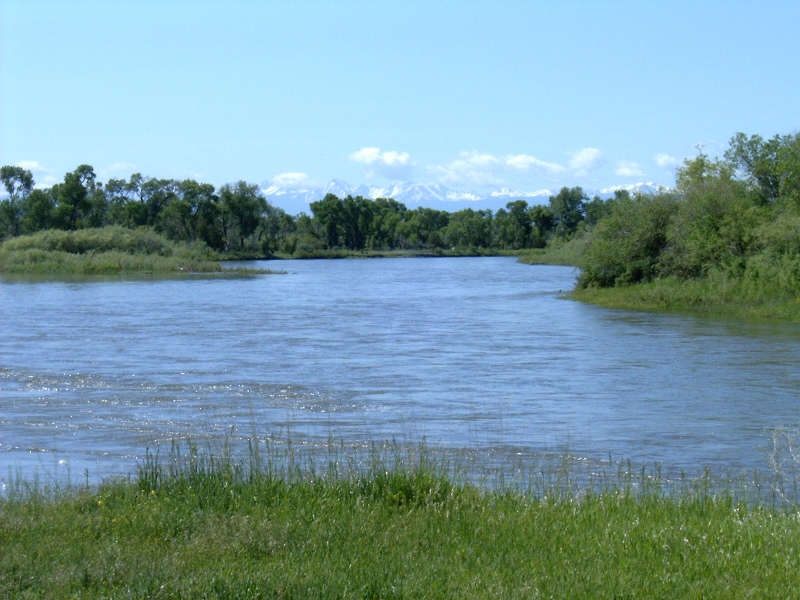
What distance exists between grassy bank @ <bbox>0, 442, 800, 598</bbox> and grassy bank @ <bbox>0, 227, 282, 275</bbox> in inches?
3110

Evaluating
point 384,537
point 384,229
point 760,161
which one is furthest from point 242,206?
point 384,537

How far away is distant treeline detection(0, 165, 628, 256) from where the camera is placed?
117625 mm

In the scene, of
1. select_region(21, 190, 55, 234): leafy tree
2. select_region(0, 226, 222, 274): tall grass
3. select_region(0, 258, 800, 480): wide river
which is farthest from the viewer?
select_region(21, 190, 55, 234): leafy tree

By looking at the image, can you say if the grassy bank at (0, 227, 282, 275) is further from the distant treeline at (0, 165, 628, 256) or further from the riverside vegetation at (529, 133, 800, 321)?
the riverside vegetation at (529, 133, 800, 321)

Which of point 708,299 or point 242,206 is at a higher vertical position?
point 242,206

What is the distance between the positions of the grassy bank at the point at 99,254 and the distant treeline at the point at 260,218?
17034 millimetres

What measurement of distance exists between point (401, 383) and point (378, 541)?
14.6 m

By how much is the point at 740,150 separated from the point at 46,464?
4679cm

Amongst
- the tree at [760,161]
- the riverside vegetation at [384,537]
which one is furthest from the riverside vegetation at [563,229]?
the riverside vegetation at [384,537]

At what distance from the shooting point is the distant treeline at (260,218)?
118m

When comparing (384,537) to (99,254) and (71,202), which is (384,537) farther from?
(71,202)

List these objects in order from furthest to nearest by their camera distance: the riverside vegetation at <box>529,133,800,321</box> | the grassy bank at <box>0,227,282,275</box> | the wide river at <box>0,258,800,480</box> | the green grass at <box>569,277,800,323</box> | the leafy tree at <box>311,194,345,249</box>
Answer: the leafy tree at <box>311,194,345,249</box>, the grassy bank at <box>0,227,282,275</box>, the riverside vegetation at <box>529,133,800,321</box>, the green grass at <box>569,277,800,323</box>, the wide river at <box>0,258,800,480</box>

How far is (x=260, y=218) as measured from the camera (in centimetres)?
13125

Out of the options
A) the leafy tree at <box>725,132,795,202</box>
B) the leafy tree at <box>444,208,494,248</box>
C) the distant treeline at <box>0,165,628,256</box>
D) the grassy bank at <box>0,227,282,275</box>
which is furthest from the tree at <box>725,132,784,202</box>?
the leafy tree at <box>444,208,494,248</box>
